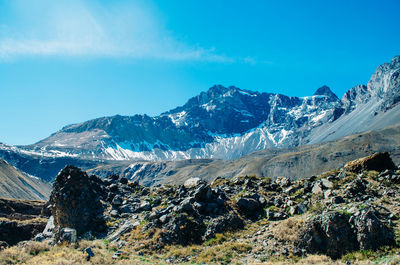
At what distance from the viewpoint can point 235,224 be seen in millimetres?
21828

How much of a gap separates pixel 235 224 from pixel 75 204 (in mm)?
15574

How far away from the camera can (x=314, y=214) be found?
58.4ft

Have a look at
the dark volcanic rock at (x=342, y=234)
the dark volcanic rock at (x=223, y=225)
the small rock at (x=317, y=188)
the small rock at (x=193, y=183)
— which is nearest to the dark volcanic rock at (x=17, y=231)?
the small rock at (x=193, y=183)

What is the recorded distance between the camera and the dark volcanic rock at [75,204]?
25.2 metres

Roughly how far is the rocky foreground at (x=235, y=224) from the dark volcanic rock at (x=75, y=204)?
91mm

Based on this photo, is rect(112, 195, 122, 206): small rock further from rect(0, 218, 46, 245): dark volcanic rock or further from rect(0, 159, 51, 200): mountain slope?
rect(0, 159, 51, 200): mountain slope

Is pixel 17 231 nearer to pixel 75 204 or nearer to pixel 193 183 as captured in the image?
pixel 75 204

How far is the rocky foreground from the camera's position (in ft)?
51.6

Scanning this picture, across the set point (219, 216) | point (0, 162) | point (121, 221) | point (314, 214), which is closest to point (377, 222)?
point (314, 214)

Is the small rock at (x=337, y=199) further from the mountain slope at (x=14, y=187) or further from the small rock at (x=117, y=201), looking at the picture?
the mountain slope at (x=14, y=187)

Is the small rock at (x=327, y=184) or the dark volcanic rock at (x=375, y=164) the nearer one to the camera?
the small rock at (x=327, y=184)

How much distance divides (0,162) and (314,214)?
219468 mm

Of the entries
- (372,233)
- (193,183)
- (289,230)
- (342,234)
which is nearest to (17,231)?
(193,183)

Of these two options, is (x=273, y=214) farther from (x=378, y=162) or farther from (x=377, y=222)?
(x=378, y=162)
